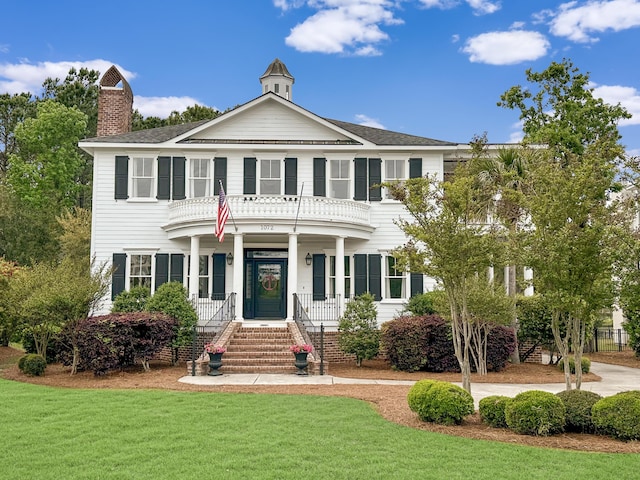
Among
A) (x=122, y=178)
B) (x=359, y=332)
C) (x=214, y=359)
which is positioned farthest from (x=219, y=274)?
(x=214, y=359)

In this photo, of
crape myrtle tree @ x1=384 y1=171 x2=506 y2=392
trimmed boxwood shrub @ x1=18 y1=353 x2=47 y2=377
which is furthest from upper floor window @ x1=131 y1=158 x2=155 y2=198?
crape myrtle tree @ x1=384 y1=171 x2=506 y2=392

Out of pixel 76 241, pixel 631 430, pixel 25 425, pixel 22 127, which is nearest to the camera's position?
pixel 631 430

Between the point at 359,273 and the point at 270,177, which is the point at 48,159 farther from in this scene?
the point at 359,273

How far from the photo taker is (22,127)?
41.0 m

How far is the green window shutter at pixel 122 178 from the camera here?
22.7 meters

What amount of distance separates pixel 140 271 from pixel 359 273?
8174 mm

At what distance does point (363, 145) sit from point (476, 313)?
8304 mm

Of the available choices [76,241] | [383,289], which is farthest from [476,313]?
[76,241]

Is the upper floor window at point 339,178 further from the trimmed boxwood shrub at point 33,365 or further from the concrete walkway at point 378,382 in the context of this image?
the trimmed boxwood shrub at point 33,365

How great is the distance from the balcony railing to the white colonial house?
452mm

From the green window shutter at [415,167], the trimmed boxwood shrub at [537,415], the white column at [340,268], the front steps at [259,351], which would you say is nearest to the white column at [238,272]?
the front steps at [259,351]

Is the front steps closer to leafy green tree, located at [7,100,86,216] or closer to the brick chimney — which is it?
the brick chimney

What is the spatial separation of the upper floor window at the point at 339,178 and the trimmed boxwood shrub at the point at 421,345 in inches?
249

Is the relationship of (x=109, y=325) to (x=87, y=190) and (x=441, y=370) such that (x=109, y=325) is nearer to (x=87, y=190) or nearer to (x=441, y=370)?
(x=441, y=370)
